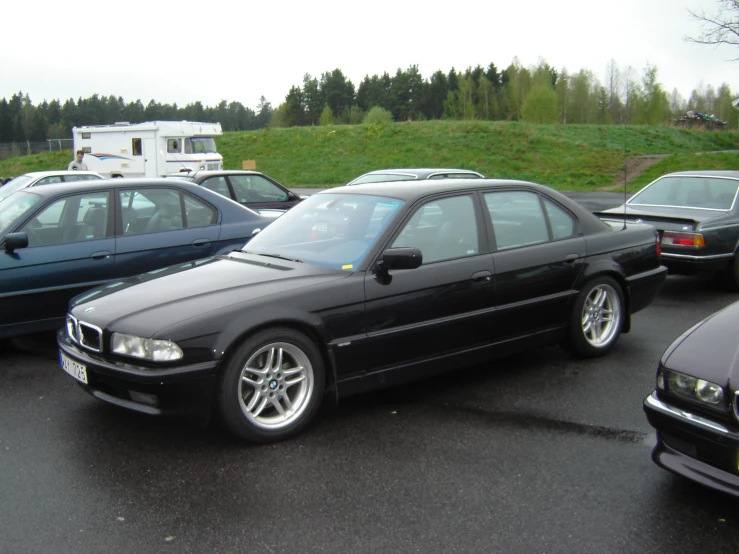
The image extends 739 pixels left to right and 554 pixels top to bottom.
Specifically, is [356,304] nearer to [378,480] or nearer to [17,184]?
[378,480]

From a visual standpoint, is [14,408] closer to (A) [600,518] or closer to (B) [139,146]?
(A) [600,518]

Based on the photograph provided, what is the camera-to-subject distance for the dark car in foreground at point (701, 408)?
10.2 feet

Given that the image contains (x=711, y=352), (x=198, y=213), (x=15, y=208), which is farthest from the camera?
(x=198, y=213)

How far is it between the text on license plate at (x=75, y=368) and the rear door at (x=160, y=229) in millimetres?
2121

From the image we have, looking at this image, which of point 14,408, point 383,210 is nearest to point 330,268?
point 383,210

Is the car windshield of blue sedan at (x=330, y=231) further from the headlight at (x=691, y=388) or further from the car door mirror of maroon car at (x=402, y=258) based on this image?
the headlight at (x=691, y=388)

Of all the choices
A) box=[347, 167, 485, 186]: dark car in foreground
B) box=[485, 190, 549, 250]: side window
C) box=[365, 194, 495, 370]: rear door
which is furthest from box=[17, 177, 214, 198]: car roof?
box=[347, 167, 485, 186]: dark car in foreground

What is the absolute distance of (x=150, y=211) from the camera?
6.96m

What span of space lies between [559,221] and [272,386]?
2.84 meters

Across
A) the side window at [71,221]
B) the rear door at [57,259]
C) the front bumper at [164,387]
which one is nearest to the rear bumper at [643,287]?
the front bumper at [164,387]

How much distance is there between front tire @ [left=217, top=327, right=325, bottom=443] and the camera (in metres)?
4.02

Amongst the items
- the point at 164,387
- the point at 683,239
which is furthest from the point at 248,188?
the point at 164,387

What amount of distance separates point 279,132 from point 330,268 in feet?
139

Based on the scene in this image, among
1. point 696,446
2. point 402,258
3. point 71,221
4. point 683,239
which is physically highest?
point 71,221
